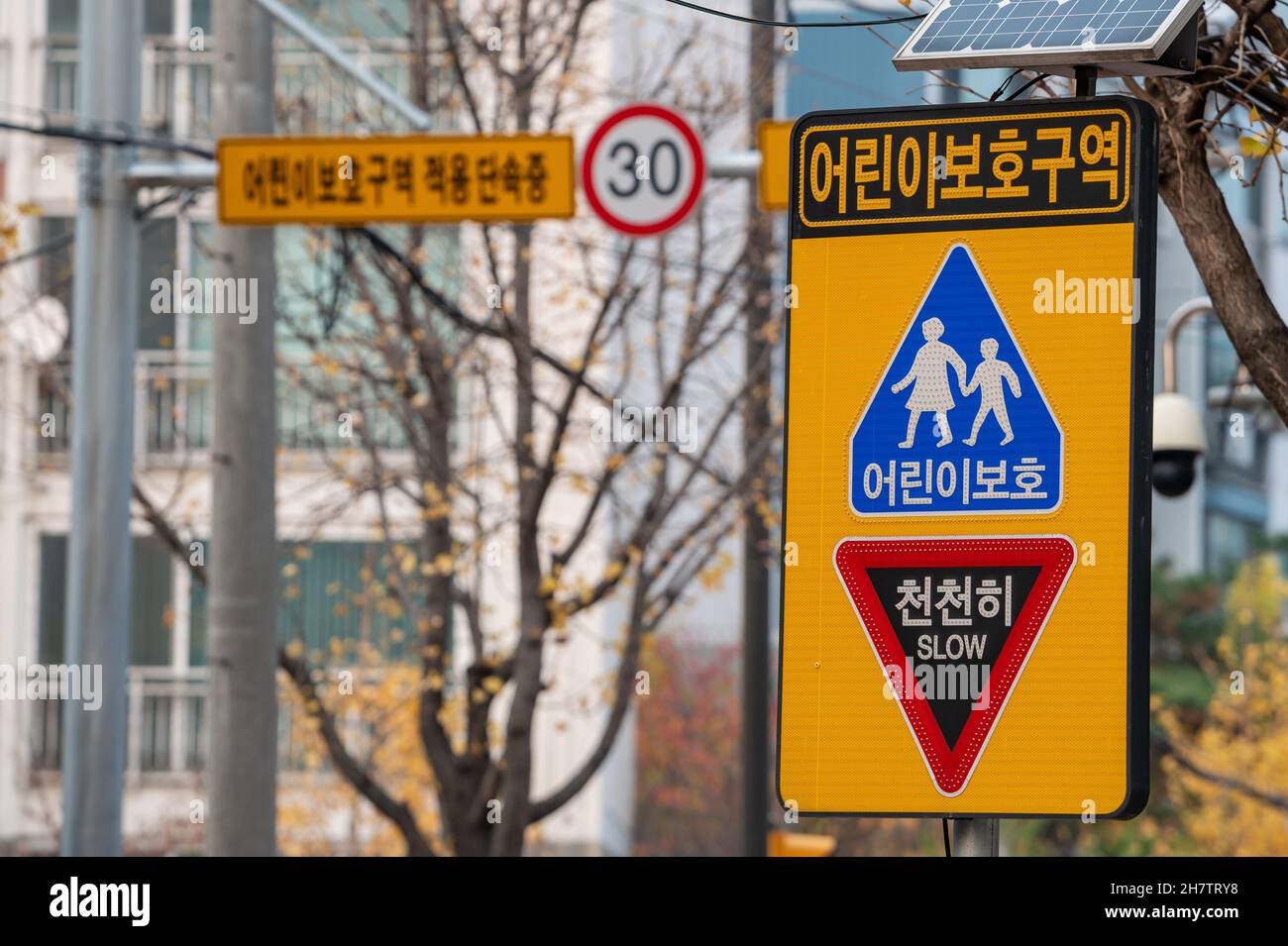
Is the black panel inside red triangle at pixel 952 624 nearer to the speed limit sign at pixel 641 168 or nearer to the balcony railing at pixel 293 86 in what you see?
the speed limit sign at pixel 641 168

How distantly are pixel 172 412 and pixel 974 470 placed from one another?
468 inches

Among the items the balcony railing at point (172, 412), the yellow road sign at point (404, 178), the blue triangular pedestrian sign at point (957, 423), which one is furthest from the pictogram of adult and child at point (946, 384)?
the balcony railing at point (172, 412)

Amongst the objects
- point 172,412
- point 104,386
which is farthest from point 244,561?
point 172,412

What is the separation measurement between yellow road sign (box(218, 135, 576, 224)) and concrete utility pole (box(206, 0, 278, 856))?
0.92 meters

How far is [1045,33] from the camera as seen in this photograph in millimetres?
3895

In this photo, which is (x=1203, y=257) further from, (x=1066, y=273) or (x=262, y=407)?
(x=262, y=407)

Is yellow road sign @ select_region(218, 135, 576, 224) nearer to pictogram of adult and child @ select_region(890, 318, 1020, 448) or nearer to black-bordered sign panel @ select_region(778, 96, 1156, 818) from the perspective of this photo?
black-bordered sign panel @ select_region(778, 96, 1156, 818)

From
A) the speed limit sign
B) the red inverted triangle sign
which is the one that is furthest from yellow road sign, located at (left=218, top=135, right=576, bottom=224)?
the red inverted triangle sign

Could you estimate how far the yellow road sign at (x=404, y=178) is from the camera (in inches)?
315

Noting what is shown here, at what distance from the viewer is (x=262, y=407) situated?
9289mm

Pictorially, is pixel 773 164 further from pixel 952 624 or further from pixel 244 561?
pixel 952 624

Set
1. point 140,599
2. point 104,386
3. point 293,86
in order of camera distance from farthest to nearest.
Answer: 1. point 140,599
2. point 293,86
3. point 104,386
